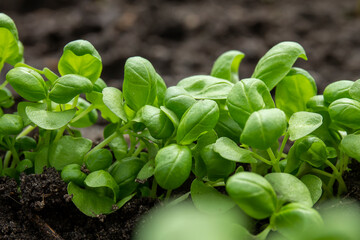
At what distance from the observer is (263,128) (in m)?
0.67

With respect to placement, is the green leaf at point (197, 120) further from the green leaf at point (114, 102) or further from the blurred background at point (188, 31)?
the blurred background at point (188, 31)

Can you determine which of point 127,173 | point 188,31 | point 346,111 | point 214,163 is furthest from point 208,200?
point 188,31

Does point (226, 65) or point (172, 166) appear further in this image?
point (226, 65)

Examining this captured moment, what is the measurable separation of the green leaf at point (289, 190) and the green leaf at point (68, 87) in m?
0.37

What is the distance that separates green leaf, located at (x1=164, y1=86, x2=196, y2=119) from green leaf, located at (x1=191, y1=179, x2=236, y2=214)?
135mm

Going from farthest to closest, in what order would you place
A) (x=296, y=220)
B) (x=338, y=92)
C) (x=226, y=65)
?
(x=226, y=65) < (x=338, y=92) < (x=296, y=220)

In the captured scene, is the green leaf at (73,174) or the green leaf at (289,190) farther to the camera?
the green leaf at (73,174)

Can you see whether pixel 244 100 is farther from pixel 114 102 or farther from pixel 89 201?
pixel 89 201

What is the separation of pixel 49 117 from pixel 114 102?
13 centimetres

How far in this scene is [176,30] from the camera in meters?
2.29

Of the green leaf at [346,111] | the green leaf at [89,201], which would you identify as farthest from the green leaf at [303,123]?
the green leaf at [89,201]

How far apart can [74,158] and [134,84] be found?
201 mm

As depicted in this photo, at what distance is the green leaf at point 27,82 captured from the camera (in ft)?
2.67

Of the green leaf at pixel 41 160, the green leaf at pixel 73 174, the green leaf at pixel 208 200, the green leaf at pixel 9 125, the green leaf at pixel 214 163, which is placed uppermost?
the green leaf at pixel 214 163
